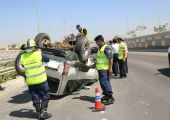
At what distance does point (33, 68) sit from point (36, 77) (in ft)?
0.74

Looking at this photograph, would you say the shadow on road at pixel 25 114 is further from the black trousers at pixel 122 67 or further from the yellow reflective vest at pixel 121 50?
the yellow reflective vest at pixel 121 50

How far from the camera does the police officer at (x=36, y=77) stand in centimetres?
789

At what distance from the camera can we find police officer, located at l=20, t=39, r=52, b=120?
7.89 m

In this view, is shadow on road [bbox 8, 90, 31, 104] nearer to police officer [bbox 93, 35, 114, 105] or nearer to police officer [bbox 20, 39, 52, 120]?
police officer [bbox 20, 39, 52, 120]

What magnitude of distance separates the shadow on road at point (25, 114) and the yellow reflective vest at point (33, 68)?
0.84 metres

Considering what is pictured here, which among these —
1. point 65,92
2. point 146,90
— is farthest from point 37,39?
point 146,90

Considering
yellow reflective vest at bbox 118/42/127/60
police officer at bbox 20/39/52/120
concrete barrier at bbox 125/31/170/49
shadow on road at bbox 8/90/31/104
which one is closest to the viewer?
police officer at bbox 20/39/52/120

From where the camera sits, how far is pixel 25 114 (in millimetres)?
8453

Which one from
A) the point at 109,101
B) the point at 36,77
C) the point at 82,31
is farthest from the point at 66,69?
the point at 82,31

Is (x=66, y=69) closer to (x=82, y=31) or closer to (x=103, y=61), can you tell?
(x=103, y=61)

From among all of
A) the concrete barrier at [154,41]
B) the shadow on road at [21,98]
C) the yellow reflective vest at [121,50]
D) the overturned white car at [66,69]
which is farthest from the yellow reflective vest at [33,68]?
the concrete barrier at [154,41]

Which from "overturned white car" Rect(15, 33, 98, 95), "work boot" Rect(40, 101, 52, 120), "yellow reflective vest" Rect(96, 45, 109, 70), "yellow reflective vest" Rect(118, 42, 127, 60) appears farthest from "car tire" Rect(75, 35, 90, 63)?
"work boot" Rect(40, 101, 52, 120)

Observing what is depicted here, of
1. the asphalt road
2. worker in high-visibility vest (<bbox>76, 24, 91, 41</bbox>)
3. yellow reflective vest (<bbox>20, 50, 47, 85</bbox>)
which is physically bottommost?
the asphalt road

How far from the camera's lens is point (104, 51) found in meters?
9.20
